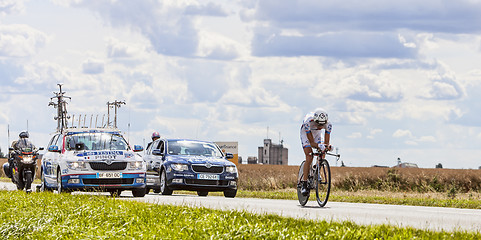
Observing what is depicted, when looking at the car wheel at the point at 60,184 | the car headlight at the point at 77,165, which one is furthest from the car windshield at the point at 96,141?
the car headlight at the point at 77,165

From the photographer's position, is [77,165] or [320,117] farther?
[77,165]

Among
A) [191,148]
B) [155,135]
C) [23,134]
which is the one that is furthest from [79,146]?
[155,135]

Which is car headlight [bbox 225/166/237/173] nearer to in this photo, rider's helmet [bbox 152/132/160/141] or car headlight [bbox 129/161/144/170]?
car headlight [bbox 129/161/144/170]

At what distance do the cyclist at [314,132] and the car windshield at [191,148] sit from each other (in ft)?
26.2

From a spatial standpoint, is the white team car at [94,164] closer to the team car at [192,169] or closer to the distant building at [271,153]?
the team car at [192,169]

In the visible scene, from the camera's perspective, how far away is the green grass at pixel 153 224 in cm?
945

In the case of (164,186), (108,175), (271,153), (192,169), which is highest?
(271,153)

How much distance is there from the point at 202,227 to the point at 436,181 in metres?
24.2

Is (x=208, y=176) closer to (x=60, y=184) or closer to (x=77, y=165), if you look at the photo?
(x=77, y=165)

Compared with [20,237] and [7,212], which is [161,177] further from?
[20,237]

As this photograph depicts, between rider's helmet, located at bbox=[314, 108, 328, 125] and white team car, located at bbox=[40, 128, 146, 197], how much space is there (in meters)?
6.55

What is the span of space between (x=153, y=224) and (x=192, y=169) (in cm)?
1090

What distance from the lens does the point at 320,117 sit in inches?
608

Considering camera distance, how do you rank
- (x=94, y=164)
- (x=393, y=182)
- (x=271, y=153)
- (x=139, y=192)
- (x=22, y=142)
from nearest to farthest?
(x=94, y=164)
(x=139, y=192)
(x=22, y=142)
(x=393, y=182)
(x=271, y=153)
